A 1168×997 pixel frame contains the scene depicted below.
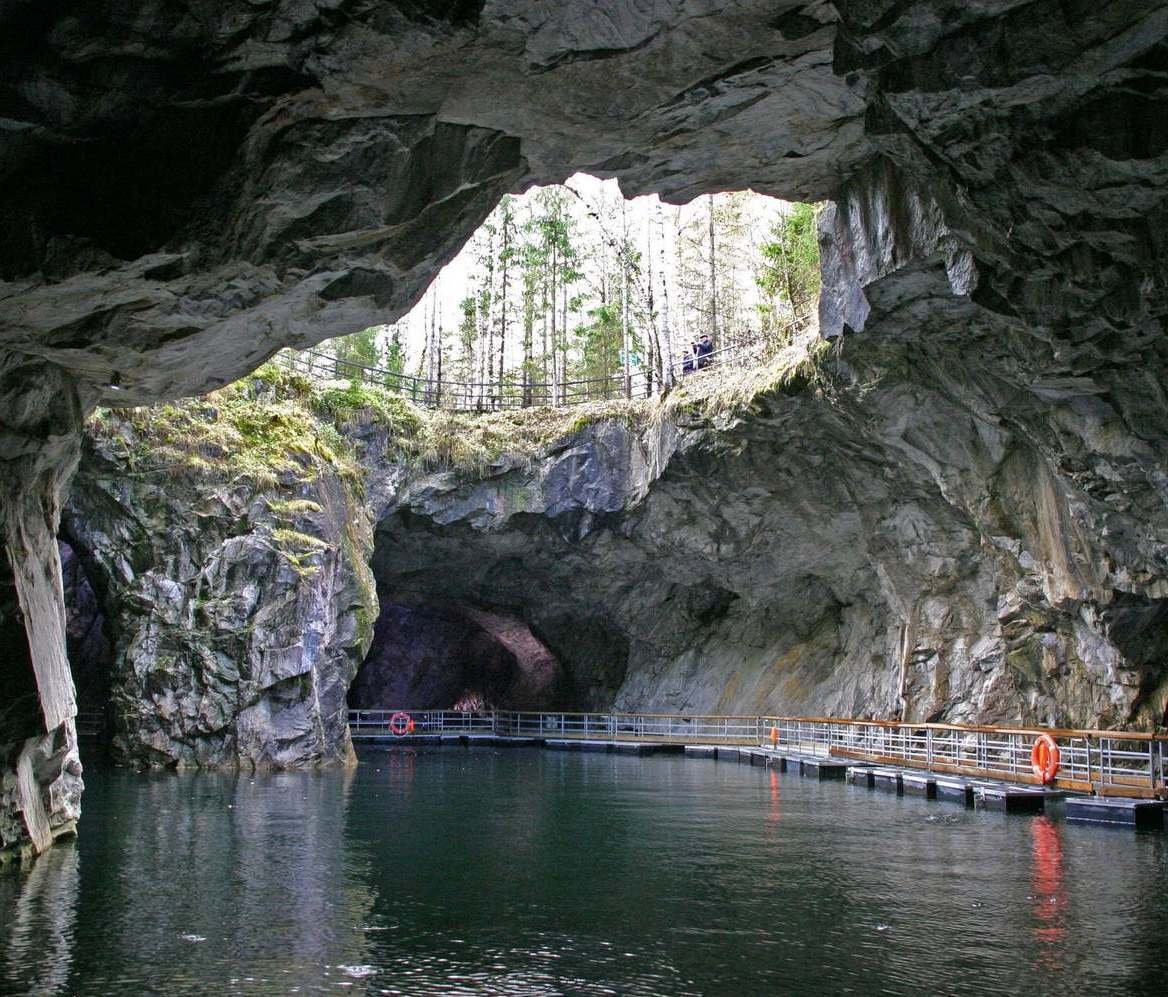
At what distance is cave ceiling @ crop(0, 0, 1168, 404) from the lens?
8.00m

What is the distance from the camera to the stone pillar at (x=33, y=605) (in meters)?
11.5

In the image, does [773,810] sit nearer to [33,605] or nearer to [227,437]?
[33,605]

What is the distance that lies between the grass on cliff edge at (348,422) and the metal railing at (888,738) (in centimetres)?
837

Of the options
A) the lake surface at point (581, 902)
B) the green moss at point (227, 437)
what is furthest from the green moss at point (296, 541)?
the lake surface at point (581, 902)

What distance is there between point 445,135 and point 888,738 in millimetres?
19693

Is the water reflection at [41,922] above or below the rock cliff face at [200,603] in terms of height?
below

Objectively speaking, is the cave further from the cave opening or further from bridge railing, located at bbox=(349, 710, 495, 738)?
bridge railing, located at bbox=(349, 710, 495, 738)

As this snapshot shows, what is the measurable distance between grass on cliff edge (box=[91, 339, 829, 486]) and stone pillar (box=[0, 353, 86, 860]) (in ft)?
43.7

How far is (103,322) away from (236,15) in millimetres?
4009

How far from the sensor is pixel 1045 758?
18609mm

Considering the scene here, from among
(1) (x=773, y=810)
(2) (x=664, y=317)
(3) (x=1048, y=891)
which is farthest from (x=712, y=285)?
(3) (x=1048, y=891)

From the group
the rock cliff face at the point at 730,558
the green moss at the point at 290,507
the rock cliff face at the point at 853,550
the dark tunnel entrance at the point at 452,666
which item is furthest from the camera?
the dark tunnel entrance at the point at 452,666

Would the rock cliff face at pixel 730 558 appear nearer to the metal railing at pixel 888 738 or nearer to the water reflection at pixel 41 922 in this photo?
the metal railing at pixel 888 738

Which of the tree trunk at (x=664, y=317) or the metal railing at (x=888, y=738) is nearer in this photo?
the metal railing at (x=888, y=738)
